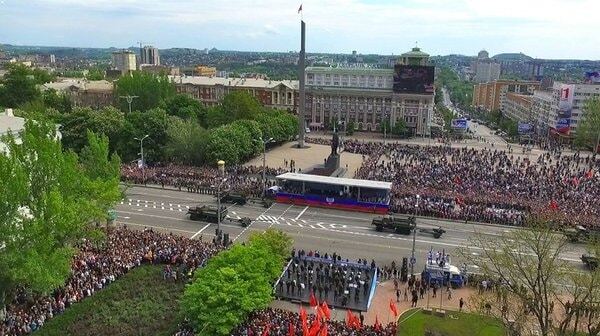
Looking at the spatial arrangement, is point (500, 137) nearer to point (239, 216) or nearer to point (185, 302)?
point (239, 216)

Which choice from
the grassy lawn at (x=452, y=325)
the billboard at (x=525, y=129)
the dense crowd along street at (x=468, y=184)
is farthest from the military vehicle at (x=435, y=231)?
the billboard at (x=525, y=129)

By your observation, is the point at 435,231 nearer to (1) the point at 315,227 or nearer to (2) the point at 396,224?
(2) the point at 396,224

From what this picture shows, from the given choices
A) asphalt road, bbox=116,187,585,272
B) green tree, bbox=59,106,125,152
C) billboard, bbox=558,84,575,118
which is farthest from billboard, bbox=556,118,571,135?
green tree, bbox=59,106,125,152

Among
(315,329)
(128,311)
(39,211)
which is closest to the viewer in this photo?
(315,329)

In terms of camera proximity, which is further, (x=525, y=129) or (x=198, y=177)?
(x=525, y=129)

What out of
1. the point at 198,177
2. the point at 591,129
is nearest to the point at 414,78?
the point at 591,129

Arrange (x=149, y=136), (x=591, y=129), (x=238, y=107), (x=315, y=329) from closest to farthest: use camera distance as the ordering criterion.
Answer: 1. (x=315, y=329)
2. (x=149, y=136)
3. (x=238, y=107)
4. (x=591, y=129)

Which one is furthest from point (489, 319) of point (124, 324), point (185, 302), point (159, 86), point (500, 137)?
point (500, 137)
